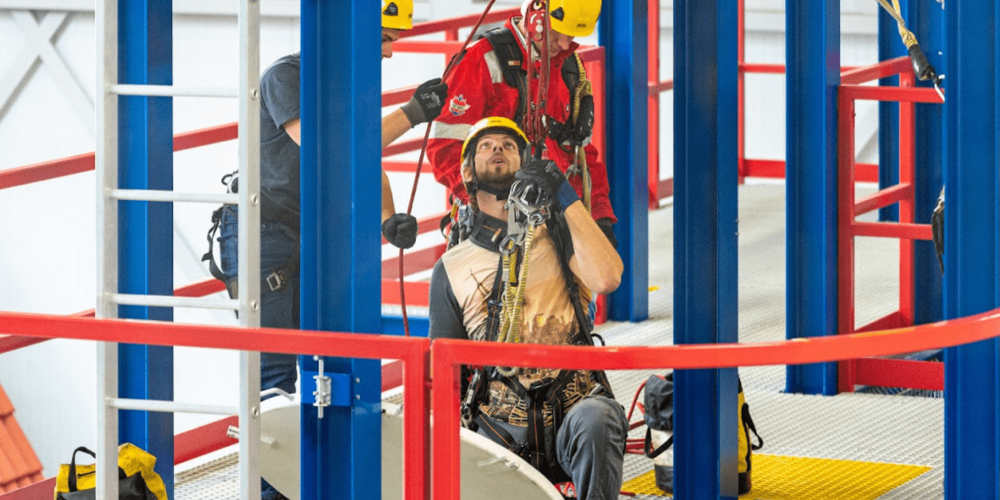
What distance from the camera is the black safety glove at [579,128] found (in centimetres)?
549

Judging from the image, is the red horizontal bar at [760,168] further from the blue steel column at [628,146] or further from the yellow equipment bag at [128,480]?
the yellow equipment bag at [128,480]

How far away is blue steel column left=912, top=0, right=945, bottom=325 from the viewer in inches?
310

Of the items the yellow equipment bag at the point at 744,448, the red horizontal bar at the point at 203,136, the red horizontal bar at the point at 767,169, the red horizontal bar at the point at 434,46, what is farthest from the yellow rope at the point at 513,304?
the red horizontal bar at the point at 767,169

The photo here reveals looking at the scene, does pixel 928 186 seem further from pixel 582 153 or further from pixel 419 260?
pixel 582 153

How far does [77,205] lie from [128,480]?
14.2m

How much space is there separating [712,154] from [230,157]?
1291 cm

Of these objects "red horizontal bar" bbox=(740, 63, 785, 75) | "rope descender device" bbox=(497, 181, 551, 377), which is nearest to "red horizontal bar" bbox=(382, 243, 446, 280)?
"rope descender device" bbox=(497, 181, 551, 377)

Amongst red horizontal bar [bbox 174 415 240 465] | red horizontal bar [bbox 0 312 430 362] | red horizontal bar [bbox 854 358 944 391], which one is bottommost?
red horizontal bar [bbox 174 415 240 465]

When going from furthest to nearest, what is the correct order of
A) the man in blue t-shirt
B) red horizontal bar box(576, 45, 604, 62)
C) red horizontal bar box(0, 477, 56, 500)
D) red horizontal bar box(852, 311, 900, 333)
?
1. red horizontal bar box(576, 45, 604, 62)
2. red horizontal bar box(852, 311, 900, 333)
3. the man in blue t-shirt
4. red horizontal bar box(0, 477, 56, 500)

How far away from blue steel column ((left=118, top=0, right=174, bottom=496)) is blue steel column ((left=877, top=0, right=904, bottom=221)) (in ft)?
16.6

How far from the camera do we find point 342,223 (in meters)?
3.83

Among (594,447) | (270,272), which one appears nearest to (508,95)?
(270,272)

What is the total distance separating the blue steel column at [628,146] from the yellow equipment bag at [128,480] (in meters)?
4.54

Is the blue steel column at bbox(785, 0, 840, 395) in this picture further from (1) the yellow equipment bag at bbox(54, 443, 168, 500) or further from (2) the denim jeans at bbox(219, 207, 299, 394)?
(1) the yellow equipment bag at bbox(54, 443, 168, 500)
